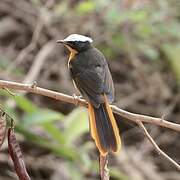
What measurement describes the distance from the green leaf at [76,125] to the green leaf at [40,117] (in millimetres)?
250

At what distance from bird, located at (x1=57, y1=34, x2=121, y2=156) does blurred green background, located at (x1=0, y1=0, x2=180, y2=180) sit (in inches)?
69.4

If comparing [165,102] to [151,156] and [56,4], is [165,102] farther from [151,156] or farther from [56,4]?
[56,4]

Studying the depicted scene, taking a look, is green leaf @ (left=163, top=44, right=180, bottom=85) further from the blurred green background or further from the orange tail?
the orange tail

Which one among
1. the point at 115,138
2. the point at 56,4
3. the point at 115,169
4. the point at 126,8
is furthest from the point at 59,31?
the point at 115,138

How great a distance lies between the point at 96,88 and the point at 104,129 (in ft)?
1.38

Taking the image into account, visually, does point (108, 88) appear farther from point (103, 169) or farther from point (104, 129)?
point (103, 169)

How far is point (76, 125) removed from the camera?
435 centimetres

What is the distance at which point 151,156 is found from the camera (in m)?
5.52

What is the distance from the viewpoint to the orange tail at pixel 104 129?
2.18 meters

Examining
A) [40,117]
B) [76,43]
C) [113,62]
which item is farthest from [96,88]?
[113,62]

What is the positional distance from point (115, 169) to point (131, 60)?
1402mm

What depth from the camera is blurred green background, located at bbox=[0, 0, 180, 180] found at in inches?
194

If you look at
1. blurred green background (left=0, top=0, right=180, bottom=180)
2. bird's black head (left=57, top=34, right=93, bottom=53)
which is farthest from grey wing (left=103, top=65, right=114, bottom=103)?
blurred green background (left=0, top=0, right=180, bottom=180)

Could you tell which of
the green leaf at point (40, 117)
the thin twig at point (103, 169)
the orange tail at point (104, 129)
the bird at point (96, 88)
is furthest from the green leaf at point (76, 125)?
the thin twig at point (103, 169)
